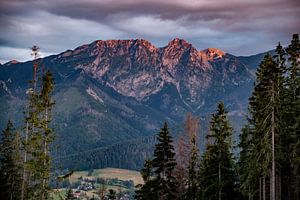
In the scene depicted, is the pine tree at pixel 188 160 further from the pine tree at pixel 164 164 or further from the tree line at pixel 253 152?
the pine tree at pixel 164 164

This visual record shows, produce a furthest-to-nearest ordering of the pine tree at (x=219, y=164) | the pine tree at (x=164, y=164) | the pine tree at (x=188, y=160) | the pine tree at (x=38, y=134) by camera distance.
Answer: the pine tree at (x=188, y=160), the pine tree at (x=164, y=164), the pine tree at (x=219, y=164), the pine tree at (x=38, y=134)

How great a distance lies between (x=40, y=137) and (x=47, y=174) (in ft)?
13.1

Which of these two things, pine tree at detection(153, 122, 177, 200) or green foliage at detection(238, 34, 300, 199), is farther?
pine tree at detection(153, 122, 177, 200)

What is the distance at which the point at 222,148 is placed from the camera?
65125mm

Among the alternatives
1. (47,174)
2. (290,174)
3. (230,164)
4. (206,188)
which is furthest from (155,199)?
(47,174)

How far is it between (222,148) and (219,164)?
7.37ft

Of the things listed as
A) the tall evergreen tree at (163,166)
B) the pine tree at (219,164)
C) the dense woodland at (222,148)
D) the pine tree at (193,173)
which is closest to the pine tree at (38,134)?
the dense woodland at (222,148)

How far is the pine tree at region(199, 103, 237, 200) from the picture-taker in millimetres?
65125

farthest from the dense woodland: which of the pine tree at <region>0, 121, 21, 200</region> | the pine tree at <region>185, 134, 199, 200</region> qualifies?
the pine tree at <region>185, 134, 199, 200</region>

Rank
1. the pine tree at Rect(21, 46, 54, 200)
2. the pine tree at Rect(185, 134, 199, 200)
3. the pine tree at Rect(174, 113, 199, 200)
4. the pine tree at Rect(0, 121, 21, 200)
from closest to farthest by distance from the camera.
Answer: the pine tree at Rect(21, 46, 54, 200) → the pine tree at Rect(0, 121, 21, 200) → the pine tree at Rect(185, 134, 199, 200) → the pine tree at Rect(174, 113, 199, 200)

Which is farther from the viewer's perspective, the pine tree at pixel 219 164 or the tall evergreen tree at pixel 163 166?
the tall evergreen tree at pixel 163 166

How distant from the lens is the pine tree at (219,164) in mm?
65125

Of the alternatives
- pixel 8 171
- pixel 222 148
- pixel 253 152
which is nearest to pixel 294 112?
pixel 253 152

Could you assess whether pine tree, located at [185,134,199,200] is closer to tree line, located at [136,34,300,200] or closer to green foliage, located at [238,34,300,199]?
tree line, located at [136,34,300,200]
